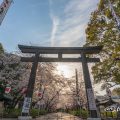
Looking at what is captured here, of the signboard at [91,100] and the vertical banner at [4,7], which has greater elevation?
the vertical banner at [4,7]

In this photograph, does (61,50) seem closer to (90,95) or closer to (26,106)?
(90,95)

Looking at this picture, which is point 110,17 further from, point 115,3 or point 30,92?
point 30,92

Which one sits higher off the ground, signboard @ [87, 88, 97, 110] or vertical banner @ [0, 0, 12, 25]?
vertical banner @ [0, 0, 12, 25]

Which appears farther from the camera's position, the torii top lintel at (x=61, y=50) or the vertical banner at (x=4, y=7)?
the torii top lintel at (x=61, y=50)

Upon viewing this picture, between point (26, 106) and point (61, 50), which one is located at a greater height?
point (61, 50)

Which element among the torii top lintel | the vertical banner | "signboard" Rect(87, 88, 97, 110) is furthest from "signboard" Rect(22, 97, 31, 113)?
the vertical banner

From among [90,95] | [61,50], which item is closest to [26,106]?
[90,95]

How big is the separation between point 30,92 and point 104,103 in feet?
65.5

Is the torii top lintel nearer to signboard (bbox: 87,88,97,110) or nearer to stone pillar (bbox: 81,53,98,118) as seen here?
stone pillar (bbox: 81,53,98,118)

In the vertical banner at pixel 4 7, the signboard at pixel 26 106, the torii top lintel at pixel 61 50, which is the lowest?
the signboard at pixel 26 106

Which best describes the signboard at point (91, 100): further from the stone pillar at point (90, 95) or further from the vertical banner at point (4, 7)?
the vertical banner at point (4, 7)

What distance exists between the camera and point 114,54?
1552 cm

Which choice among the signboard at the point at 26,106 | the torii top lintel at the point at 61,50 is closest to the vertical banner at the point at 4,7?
the torii top lintel at the point at 61,50

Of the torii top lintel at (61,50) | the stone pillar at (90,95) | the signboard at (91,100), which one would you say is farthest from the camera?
the torii top lintel at (61,50)
